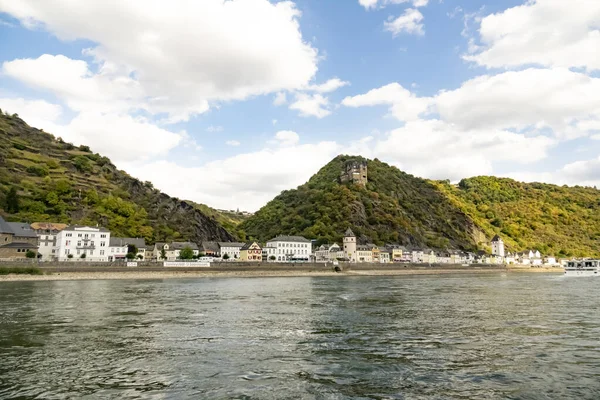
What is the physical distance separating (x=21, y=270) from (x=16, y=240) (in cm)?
2359

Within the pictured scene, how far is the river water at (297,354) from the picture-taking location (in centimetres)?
1221

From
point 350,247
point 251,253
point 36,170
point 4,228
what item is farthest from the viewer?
point 350,247

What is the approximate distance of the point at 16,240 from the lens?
84.9 m

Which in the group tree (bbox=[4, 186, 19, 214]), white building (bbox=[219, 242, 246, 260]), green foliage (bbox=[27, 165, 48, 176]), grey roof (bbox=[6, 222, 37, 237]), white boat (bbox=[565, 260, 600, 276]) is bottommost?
white boat (bbox=[565, 260, 600, 276])

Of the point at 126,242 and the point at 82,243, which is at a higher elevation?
the point at 126,242

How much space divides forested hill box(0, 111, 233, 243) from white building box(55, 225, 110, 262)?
16.5 m

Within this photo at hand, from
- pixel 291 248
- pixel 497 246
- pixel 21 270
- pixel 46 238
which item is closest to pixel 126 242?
pixel 46 238

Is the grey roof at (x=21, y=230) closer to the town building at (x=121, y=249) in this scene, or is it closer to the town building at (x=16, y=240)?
the town building at (x=16, y=240)

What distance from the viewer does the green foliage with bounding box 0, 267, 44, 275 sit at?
6419 cm

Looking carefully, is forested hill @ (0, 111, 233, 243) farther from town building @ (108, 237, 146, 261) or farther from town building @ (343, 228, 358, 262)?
town building @ (343, 228, 358, 262)

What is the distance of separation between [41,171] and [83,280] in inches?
3371

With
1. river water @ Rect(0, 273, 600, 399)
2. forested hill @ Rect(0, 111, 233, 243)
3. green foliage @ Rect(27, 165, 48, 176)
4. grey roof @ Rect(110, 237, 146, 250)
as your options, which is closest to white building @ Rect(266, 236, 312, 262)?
forested hill @ Rect(0, 111, 233, 243)

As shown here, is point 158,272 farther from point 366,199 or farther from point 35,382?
point 366,199

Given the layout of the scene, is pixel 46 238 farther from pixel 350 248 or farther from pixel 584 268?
pixel 584 268
